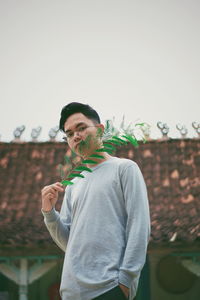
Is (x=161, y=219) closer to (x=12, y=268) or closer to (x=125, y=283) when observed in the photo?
(x=12, y=268)

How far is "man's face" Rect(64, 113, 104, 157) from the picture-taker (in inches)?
78.2

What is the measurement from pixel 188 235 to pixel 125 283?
16.3 ft

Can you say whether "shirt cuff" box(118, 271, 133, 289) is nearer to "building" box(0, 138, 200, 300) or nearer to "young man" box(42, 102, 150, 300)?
"young man" box(42, 102, 150, 300)

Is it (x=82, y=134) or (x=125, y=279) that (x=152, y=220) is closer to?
(x=82, y=134)

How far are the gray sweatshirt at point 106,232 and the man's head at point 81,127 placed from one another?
0.13 meters

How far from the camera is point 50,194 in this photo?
194 centimetres

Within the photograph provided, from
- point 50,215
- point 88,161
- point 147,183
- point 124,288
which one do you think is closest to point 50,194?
point 50,215

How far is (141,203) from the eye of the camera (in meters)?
1.85

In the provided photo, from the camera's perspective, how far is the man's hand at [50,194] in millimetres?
1928

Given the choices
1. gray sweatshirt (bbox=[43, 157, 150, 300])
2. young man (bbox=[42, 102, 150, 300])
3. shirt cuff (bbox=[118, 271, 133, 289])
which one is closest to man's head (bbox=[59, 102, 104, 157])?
young man (bbox=[42, 102, 150, 300])

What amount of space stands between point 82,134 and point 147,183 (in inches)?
249

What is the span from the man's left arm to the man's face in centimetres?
22

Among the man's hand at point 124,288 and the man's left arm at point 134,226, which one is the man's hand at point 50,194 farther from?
the man's hand at point 124,288

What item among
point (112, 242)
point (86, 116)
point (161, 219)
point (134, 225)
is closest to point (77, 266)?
point (112, 242)
